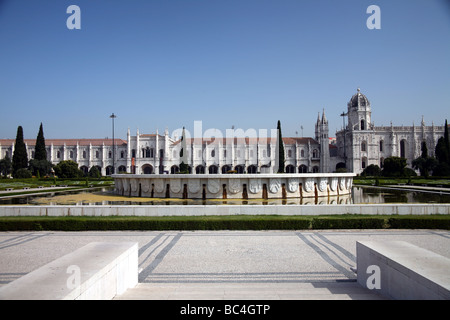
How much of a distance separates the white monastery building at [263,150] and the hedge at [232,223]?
145ft

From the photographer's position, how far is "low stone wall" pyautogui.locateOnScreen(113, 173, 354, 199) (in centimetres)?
1372

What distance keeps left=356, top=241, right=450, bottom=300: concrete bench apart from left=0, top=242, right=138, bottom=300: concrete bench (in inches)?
120

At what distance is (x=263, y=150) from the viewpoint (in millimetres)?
55094

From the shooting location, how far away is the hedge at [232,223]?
824cm

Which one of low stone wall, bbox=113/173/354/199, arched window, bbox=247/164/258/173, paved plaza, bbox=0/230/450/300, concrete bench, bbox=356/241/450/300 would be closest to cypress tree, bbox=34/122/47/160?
arched window, bbox=247/164/258/173

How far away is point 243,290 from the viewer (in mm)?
3926

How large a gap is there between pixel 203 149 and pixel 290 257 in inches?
1962

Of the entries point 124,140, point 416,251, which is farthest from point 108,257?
point 124,140

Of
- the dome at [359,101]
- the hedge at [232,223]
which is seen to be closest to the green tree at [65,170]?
the hedge at [232,223]

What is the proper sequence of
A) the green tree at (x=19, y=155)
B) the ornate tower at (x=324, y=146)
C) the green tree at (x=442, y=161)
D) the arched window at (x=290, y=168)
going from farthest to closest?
the arched window at (x=290, y=168)
the ornate tower at (x=324, y=146)
the green tree at (x=19, y=155)
the green tree at (x=442, y=161)

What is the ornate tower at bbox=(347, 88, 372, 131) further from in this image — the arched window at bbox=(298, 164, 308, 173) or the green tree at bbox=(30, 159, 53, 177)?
the green tree at bbox=(30, 159, 53, 177)

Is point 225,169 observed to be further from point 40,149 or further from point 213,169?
point 40,149

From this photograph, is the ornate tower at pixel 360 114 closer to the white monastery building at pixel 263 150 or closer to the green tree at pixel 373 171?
the white monastery building at pixel 263 150
